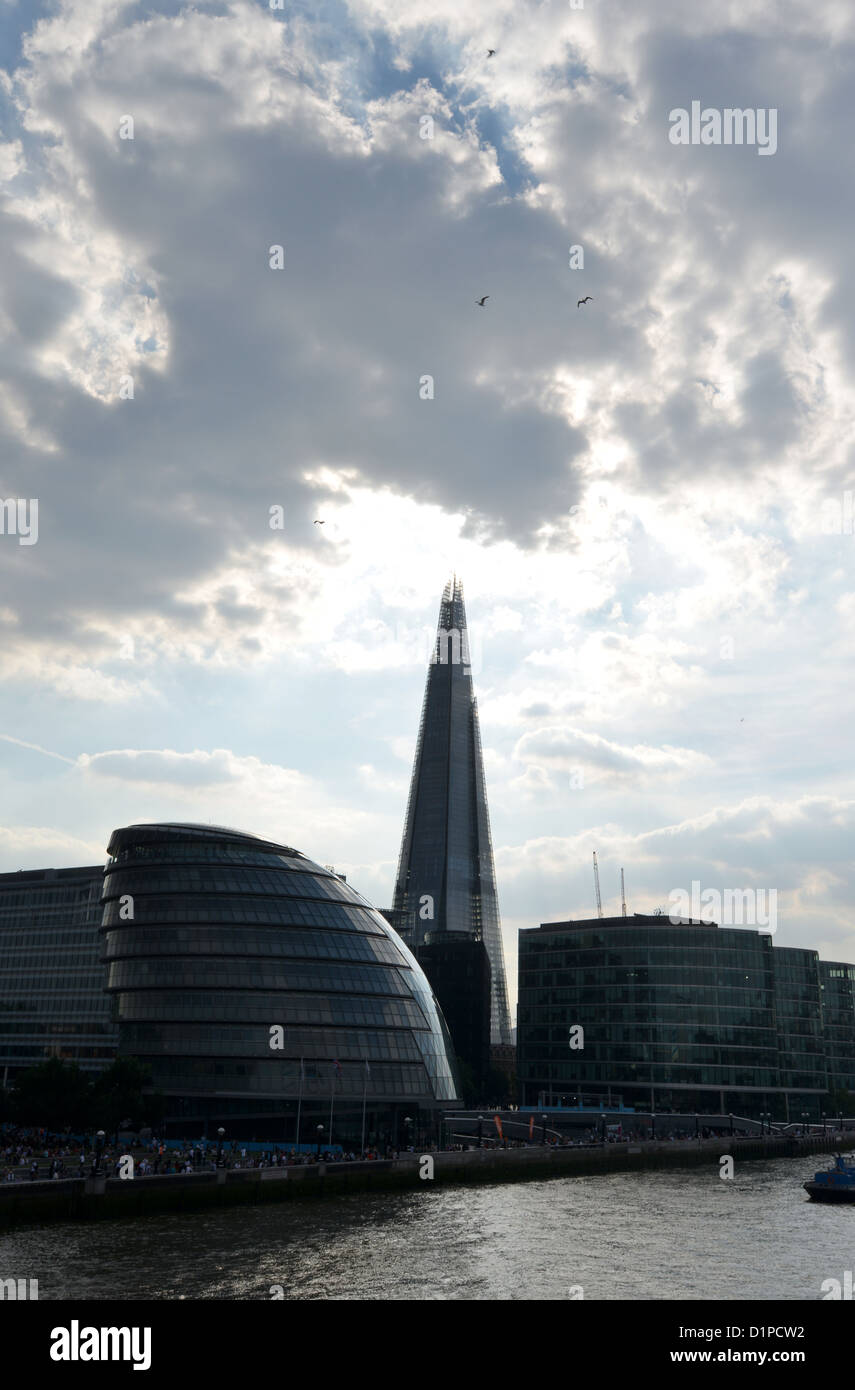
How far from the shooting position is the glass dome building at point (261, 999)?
101 m

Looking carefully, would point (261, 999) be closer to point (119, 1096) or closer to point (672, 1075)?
point (119, 1096)

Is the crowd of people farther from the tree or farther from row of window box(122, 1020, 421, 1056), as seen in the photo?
row of window box(122, 1020, 421, 1056)

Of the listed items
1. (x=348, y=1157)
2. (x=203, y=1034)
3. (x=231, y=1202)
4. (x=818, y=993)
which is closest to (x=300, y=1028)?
(x=203, y=1034)

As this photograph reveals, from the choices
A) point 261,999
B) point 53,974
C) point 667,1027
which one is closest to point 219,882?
point 261,999

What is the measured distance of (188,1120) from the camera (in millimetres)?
100688

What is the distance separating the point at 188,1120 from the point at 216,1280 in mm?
57453

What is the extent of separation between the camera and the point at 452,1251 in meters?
56.3

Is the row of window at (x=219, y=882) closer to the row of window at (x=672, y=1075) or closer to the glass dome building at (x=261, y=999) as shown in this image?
the glass dome building at (x=261, y=999)

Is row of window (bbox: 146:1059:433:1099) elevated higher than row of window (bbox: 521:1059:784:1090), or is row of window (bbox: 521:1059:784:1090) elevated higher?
row of window (bbox: 146:1059:433:1099)

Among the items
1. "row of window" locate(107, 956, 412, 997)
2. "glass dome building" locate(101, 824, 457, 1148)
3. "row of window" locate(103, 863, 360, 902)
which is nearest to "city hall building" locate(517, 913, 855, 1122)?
"glass dome building" locate(101, 824, 457, 1148)

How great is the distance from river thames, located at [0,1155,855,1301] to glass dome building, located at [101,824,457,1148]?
2224 centimetres

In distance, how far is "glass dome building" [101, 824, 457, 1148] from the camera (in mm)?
101062

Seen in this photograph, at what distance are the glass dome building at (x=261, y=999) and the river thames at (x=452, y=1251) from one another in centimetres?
2224
